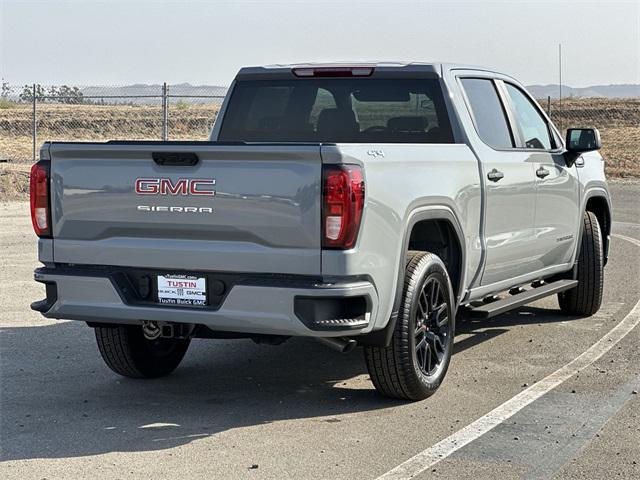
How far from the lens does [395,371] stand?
22.0ft

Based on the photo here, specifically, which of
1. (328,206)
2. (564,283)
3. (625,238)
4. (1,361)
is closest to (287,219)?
(328,206)

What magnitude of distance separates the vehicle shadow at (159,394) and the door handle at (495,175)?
1.55 meters

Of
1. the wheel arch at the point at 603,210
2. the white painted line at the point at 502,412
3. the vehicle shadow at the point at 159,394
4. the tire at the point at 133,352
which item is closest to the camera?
the white painted line at the point at 502,412

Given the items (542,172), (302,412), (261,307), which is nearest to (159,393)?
(302,412)

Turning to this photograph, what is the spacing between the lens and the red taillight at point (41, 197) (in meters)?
6.73

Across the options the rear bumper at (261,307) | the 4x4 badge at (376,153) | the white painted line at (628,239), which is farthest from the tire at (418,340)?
the white painted line at (628,239)

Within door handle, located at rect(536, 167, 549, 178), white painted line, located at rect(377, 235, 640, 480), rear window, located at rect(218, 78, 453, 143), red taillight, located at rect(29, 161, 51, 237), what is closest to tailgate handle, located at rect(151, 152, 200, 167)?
red taillight, located at rect(29, 161, 51, 237)

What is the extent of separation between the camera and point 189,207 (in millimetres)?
6340

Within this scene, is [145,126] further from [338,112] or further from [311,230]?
[311,230]

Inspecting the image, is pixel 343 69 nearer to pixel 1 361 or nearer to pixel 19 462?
pixel 1 361

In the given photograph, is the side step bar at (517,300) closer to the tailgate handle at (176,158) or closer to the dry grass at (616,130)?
the tailgate handle at (176,158)

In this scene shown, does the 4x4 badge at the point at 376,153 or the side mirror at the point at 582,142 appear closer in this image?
the 4x4 badge at the point at 376,153

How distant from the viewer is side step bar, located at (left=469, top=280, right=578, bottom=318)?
25.9 ft

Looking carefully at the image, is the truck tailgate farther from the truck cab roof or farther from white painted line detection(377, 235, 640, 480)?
the truck cab roof
